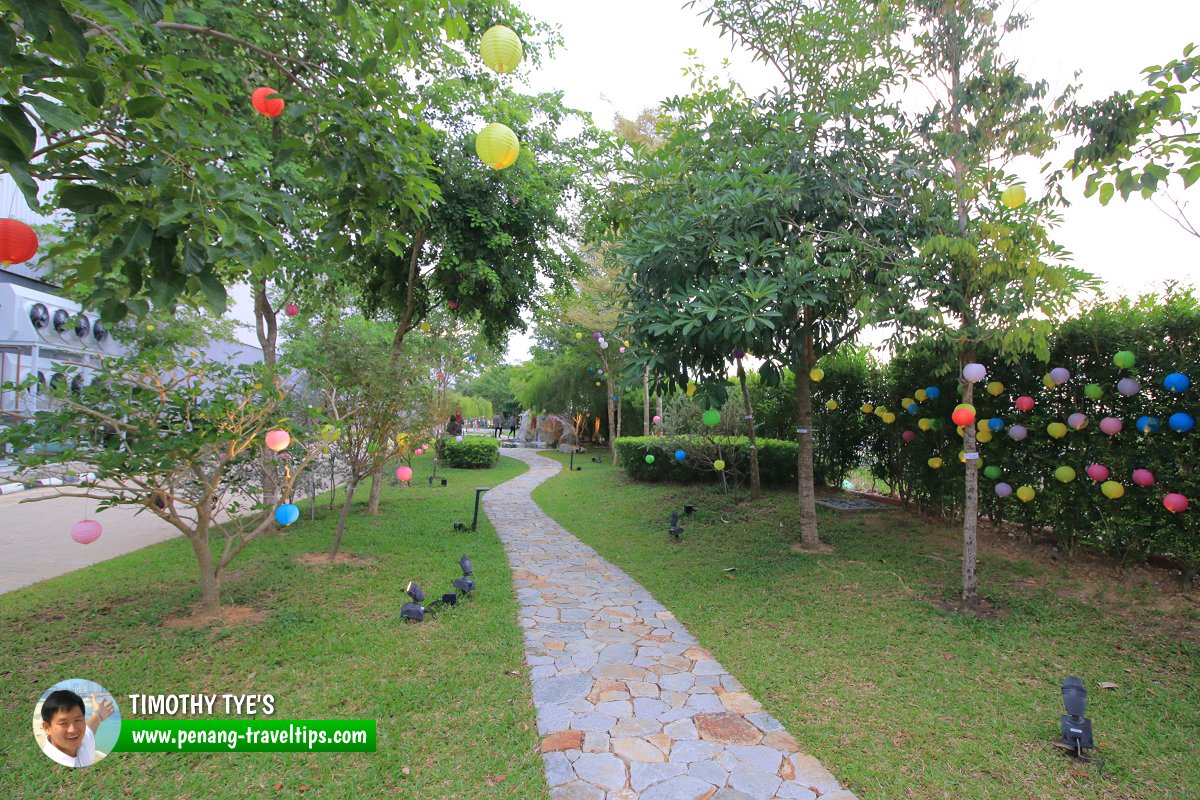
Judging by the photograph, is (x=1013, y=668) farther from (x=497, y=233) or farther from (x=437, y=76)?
(x=437, y=76)

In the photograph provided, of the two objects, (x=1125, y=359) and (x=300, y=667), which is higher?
(x=1125, y=359)

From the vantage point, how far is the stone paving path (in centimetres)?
245

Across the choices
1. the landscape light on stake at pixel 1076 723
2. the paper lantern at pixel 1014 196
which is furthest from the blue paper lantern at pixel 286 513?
the paper lantern at pixel 1014 196

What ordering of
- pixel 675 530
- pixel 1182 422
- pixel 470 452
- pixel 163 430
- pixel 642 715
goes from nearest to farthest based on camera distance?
pixel 642 715 < pixel 163 430 < pixel 1182 422 < pixel 675 530 < pixel 470 452

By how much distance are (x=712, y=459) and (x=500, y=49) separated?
25.9ft

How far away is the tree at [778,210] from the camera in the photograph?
4484 millimetres

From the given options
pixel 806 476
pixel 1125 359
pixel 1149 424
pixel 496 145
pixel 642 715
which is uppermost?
pixel 496 145

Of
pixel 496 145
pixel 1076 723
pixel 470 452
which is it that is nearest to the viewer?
pixel 1076 723

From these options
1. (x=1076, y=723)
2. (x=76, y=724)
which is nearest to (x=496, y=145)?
(x=76, y=724)

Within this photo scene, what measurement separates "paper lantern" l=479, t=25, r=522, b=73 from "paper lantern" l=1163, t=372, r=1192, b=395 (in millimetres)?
4877

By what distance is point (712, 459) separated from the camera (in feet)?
32.9

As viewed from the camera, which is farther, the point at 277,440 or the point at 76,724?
the point at 277,440

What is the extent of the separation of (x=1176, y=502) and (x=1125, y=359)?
1.06 metres

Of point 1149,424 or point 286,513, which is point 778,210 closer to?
point 1149,424
